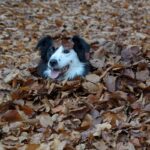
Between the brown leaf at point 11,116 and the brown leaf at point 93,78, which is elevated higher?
the brown leaf at point 93,78

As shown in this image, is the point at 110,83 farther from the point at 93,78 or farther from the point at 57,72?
the point at 57,72

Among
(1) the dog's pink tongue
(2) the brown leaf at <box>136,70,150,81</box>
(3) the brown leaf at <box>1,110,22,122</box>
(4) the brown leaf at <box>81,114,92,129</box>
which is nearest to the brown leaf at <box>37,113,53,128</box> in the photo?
(3) the brown leaf at <box>1,110,22,122</box>

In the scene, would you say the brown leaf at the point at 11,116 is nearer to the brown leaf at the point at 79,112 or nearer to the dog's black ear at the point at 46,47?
the brown leaf at the point at 79,112

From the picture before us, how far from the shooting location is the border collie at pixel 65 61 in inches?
199

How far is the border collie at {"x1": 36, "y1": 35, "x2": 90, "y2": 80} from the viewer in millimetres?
5047

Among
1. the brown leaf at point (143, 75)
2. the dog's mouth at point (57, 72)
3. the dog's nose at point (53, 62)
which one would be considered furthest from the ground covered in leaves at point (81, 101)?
the dog's nose at point (53, 62)

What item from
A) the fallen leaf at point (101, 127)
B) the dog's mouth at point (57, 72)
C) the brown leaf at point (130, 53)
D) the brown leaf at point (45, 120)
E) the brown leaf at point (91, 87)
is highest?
the brown leaf at point (130, 53)

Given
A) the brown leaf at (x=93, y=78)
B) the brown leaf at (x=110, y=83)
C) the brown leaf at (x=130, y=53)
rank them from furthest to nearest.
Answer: the brown leaf at (x=130, y=53) → the brown leaf at (x=93, y=78) → the brown leaf at (x=110, y=83)

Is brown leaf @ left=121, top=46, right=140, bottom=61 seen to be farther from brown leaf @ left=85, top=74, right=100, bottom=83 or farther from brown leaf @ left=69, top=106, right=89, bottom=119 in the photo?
brown leaf @ left=69, top=106, right=89, bottom=119

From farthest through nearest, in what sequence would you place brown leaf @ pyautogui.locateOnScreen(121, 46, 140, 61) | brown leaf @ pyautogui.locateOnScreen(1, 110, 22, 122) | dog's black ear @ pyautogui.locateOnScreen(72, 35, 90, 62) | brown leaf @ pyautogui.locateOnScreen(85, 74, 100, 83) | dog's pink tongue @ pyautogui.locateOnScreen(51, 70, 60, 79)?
brown leaf @ pyautogui.locateOnScreen(121, 46, 140, 61), dog's black ear @ pyautogui.locateOnScreen(72, 35, 90, 62), dog's pink tongue @ pyautogui.locateOnScreen(51, 70, 60, 79), brown leaf @ pyautogui.locateOnScreen(85, 74, 100, 83), brown leaf @ pyautogui.locateOnScreen(1, 110, 22, 122)

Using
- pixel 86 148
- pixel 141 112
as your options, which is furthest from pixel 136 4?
pixel 86 148

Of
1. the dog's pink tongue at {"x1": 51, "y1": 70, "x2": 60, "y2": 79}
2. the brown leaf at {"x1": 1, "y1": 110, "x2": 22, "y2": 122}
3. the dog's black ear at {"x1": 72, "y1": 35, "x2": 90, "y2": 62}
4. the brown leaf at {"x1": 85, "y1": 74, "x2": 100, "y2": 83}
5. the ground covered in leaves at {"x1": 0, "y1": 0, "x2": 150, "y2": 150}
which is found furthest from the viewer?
the dog's black ear at {"x1": 72, "y1": 35, "x2": 90, "y2": 62}

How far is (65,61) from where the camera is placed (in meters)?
5.06

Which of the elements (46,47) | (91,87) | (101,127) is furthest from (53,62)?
(101,127)
